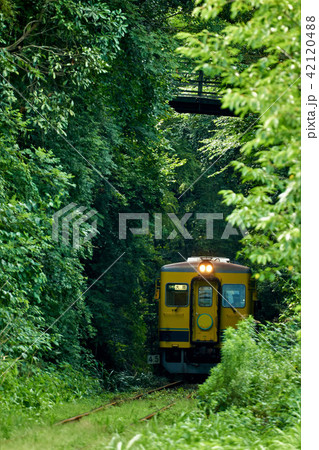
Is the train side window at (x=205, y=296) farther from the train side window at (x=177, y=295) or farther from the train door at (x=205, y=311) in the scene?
the train side window at (x=177, y=295)

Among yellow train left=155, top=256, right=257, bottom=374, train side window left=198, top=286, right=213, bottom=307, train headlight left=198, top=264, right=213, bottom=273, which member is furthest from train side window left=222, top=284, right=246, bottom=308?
train headlight left=198, top=264, right=213, bottom=273

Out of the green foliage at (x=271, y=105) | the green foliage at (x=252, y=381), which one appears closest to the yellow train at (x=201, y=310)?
the green foliage at (x=252, y=381)

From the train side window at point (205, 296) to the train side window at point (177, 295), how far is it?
1.18ft

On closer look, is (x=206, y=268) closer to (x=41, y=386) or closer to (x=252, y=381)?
(x=41, y=386)

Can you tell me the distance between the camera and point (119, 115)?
54.4 ft

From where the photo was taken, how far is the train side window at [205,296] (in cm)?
1664

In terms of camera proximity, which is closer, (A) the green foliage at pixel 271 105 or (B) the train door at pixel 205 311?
(A) the green foliage at pixel 271 105

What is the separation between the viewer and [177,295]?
664 inches

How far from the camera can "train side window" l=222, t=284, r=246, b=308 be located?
54.2ft

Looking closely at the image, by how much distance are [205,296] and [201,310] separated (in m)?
0.35

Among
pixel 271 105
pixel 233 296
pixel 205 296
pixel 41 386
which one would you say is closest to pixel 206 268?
pixel 205 296

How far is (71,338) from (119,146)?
16.3 feet

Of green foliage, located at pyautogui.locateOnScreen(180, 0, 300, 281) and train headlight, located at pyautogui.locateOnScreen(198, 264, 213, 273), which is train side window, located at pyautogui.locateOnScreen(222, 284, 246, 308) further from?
green foliage, located at pyautogui.locateOnScreen(180, 0, 300, 281)
